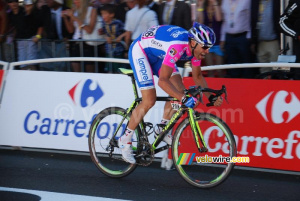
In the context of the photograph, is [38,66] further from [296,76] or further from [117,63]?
[296,76]

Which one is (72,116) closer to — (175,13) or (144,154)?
(144,154)

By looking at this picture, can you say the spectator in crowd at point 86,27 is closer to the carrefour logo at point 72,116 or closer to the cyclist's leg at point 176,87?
the carrefour logo at point 72,116

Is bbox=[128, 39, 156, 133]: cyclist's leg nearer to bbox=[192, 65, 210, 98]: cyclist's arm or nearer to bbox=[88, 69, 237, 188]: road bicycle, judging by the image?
bbox=[88, 69, 237, 188]: road bicycle

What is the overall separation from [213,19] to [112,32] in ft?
6.11

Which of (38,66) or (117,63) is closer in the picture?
(117,63)

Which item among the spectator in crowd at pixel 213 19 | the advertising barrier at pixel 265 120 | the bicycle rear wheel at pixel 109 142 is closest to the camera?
the advertising barrier at pixel 265 120

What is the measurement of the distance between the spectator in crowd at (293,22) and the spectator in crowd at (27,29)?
4.66 metres

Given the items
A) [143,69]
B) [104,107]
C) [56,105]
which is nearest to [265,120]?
[143,69]

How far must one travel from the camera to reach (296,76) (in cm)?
742

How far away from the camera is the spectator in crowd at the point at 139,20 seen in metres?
9.99

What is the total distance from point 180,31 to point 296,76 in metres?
1.73

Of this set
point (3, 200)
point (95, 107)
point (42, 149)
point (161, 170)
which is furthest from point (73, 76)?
point (3, 200)

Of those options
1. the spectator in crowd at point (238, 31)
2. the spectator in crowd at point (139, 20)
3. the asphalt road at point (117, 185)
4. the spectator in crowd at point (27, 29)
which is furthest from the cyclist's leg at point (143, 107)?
the spectator in crowd at point (27, 29)

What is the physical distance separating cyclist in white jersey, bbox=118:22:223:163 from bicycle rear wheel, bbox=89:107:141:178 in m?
0.21
